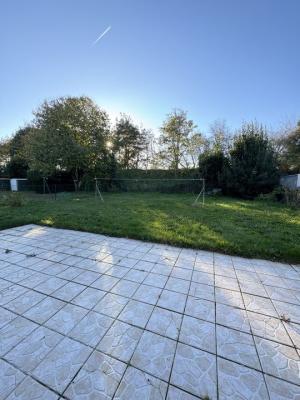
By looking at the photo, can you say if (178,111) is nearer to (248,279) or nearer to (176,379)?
(248,279)

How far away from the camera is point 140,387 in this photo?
1.12m

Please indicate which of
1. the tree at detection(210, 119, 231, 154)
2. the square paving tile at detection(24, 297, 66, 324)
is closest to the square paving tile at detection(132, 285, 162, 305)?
the square paving tile at detection(24, 297, 66, 324)

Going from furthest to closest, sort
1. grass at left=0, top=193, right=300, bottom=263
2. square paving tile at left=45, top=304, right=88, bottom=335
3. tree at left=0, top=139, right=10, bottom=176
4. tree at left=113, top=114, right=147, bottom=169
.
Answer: tree at left=113, top=114, right=147, bottom=169 < tree at left=0, top=139, right=10, bottom=176 < grass at left=0, top=193, right=300, bottom=263 < square paving tile at left=45, top=304, right=88, bottom=335

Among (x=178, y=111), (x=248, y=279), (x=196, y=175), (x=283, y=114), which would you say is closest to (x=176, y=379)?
(x=248, y=279)

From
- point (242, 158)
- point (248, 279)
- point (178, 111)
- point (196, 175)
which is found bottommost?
point (248, 279)

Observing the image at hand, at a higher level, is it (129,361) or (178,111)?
(178,111)

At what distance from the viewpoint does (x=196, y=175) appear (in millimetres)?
12617

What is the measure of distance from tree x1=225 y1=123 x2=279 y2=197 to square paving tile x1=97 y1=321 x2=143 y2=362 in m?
10.2

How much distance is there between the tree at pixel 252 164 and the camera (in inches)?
386

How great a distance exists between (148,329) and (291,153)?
14028 millimetres

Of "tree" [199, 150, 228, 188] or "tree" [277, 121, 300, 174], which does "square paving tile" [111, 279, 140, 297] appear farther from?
"tree" [277, 121, 300, 174]

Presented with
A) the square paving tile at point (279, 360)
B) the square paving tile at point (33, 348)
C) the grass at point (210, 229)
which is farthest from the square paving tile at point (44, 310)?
the grass at point (210, 229)

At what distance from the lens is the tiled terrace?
1.14 meters

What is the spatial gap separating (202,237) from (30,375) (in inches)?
128
